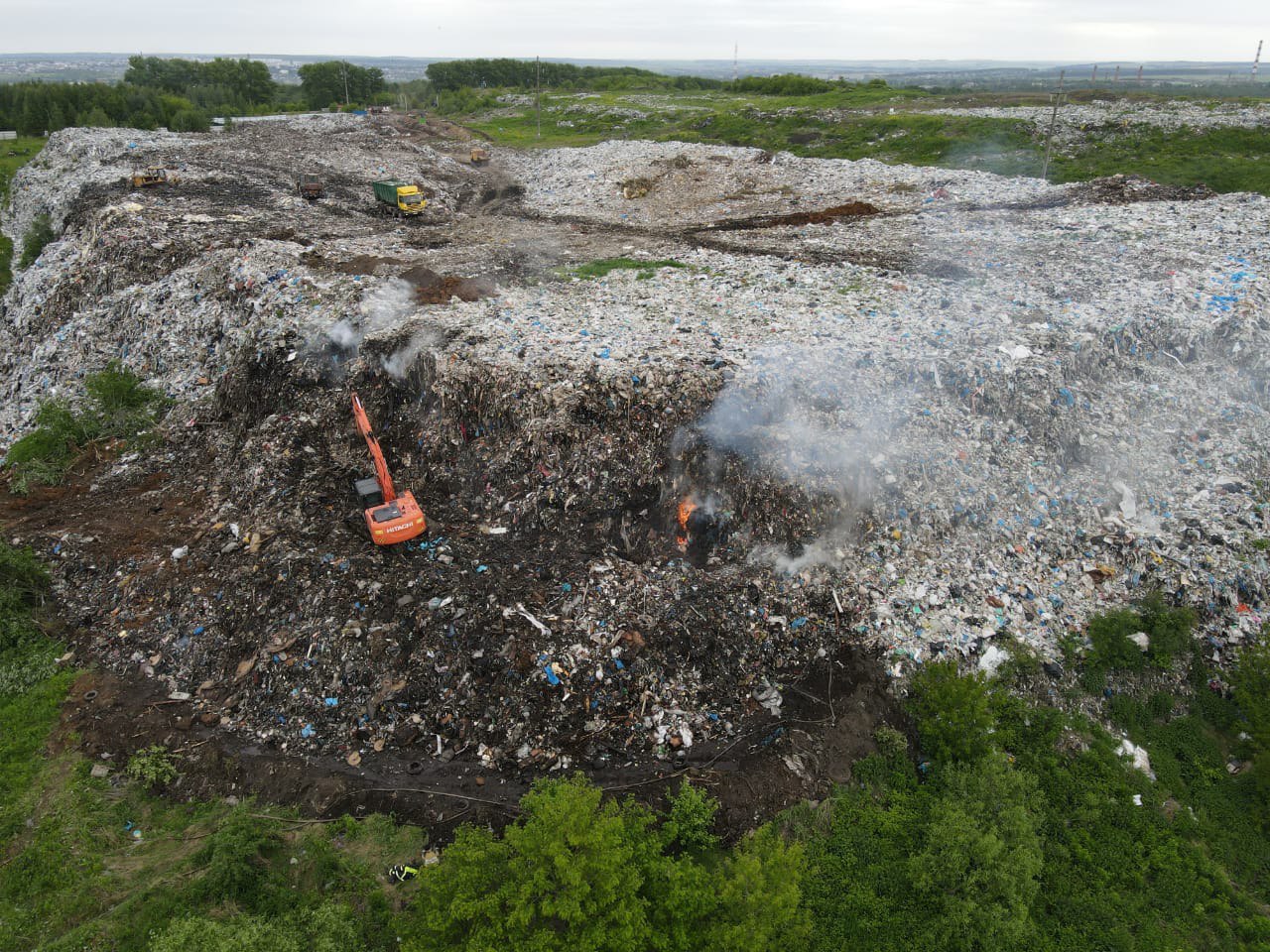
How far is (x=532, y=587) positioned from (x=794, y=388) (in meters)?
5.51

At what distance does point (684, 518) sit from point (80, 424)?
483 inches

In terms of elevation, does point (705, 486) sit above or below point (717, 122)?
below

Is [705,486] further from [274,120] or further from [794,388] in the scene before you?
[274,120]

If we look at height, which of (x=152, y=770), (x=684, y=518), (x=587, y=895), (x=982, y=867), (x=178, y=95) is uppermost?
(x=178, y=95)

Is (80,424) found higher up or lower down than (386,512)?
higher up

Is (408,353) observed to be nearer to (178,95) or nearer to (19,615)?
(19,615)

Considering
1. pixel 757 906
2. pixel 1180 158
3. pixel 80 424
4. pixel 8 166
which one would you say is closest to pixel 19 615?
pixel 80 424

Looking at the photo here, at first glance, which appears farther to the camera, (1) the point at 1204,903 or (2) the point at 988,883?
(1) the point at 1204,903

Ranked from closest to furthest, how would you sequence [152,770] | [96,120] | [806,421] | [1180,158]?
[152,770], [806,421], [1180,158], [96,120]

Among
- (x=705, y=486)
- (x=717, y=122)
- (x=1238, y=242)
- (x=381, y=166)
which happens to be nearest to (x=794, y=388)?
(x=705, y=486)

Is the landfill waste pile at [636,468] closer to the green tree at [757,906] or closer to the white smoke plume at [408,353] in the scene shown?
the white smoke plume at [408,353]

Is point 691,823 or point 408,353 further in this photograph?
point 408,353

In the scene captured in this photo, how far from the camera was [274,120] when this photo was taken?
128ft

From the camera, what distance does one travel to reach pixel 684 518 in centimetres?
977
